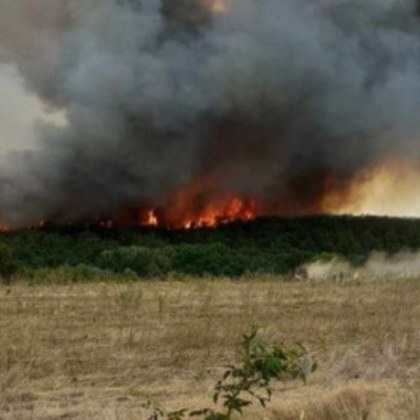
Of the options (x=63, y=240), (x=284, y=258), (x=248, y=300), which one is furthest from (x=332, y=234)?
(x=248, y=300)

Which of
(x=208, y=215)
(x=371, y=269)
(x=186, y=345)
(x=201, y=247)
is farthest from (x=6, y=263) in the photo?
(x=208, y=215)

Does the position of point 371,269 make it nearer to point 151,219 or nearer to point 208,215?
point 208,215

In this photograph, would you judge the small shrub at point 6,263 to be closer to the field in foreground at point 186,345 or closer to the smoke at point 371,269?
A: the field in foreground at point 186,345

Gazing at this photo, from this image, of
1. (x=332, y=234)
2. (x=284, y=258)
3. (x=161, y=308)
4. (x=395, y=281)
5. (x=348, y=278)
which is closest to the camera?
(x=161, y=308)

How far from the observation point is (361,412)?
6352 mm

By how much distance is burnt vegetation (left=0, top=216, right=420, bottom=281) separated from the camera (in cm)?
2238

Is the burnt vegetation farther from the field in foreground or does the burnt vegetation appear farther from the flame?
the field in foreground

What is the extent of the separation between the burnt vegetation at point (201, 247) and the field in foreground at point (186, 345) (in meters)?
5.02

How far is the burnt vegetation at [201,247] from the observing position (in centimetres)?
2238

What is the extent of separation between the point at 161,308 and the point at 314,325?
2.08 meters

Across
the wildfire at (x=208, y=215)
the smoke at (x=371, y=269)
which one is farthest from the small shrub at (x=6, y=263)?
the wildfire at (x=208, y=215)

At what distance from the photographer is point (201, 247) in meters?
25.5

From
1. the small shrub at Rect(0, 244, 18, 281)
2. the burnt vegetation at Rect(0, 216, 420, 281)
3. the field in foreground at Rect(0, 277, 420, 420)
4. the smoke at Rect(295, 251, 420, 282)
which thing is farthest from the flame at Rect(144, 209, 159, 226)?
the field in foreground at Rect(0, 277, 420, 420)

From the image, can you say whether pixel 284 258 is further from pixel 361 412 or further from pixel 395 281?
pixel 361 412
